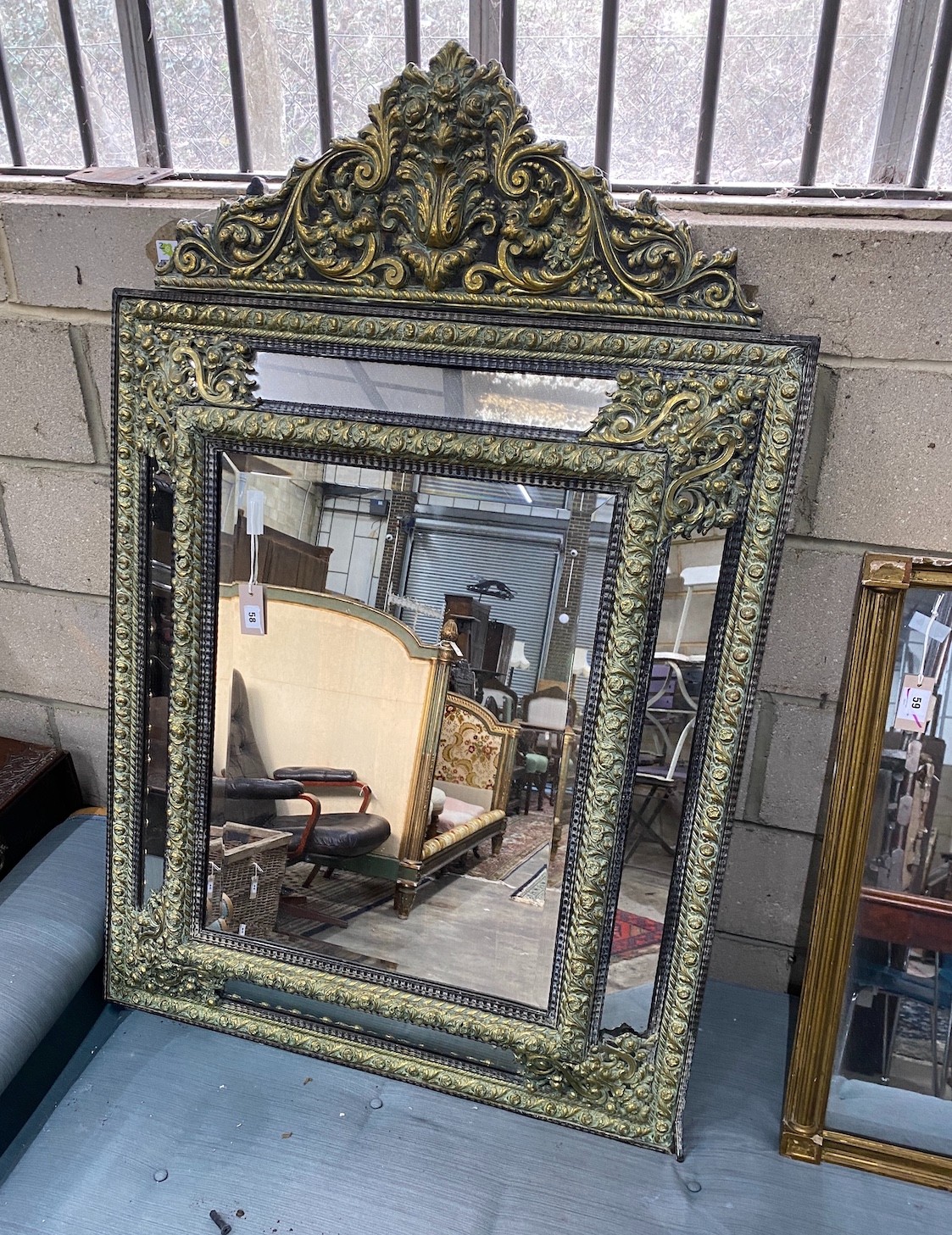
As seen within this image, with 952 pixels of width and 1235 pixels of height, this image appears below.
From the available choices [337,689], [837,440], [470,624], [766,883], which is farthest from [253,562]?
[766,883]

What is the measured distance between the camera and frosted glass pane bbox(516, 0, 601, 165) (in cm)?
108

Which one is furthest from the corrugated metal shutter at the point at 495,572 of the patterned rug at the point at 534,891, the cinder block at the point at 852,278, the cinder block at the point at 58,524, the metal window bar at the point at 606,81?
the cinder block at the point at 58,524

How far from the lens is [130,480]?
1.04m

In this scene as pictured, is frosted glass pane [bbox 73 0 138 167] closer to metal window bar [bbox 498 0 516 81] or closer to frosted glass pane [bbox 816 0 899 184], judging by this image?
metal window bar [bbox 498 0 516 81]

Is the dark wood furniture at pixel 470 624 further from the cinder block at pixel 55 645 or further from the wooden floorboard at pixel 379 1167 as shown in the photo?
the cinder block at pixel 55 645

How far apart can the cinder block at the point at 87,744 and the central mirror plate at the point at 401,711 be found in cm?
49

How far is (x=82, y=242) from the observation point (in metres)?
1.19

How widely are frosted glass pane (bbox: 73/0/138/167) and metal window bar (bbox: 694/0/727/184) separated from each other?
2.96 feet

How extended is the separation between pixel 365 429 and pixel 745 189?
A: 0.65m

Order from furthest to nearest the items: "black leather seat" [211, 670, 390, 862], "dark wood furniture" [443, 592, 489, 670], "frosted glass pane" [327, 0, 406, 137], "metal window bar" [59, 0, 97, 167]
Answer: "metal window bar" [59, 0, 97, 167], "frosted glass pane" [327, 0, 406, 137], "black leather seat" [211, 670, 390, 862], "dark wood furniture" [443, 592, 489, 670]

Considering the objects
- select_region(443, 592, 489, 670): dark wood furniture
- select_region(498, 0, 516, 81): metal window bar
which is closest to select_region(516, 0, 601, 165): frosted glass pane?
select_region(498, 0, 516, 81): metal window bar

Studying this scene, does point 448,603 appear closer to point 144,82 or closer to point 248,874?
point 248,874

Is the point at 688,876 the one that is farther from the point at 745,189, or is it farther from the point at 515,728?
the point at 745,189

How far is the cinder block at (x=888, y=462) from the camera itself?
3.22 ft
